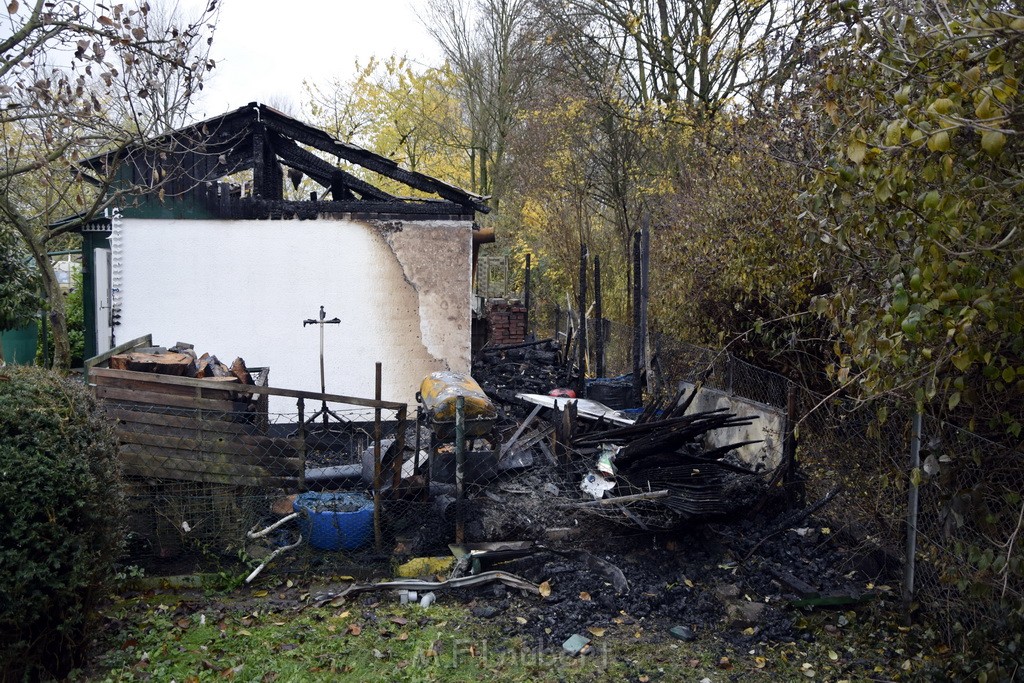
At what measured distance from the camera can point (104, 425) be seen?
15.4ft

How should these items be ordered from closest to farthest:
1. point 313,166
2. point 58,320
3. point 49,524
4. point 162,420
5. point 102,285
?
A: point 49,524
point 162,420
point 58,320
point 313,166
point 102,285

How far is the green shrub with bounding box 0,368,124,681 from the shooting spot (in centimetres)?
381

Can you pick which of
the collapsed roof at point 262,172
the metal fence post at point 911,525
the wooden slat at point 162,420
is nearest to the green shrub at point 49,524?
the wooden slat at point 162,420

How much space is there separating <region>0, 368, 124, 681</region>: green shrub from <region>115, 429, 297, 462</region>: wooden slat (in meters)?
1.29

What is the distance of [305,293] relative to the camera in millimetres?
11102

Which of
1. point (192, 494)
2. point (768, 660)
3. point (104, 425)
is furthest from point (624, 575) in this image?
point (104, 425)

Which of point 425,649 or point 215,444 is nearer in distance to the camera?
point 425,649

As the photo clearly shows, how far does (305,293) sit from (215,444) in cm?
546

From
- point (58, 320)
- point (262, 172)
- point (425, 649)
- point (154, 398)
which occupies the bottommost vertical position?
point (425, 649)

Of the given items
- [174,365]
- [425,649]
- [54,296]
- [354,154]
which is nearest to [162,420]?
[174,365]

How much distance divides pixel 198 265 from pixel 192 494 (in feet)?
19.6

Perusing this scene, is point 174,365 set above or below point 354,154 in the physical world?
below

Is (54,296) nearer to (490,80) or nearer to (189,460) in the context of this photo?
(189,460)

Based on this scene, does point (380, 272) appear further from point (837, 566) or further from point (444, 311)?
point (837, 566)
